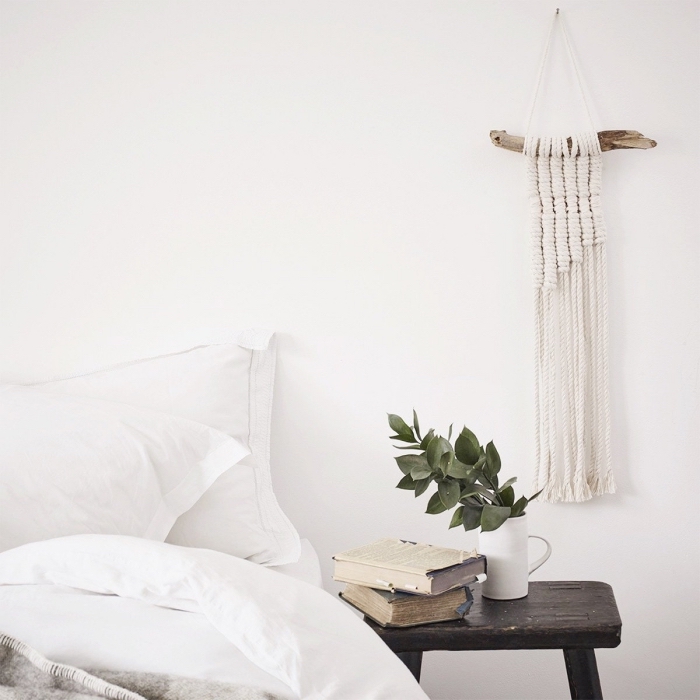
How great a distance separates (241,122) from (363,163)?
30 centimetres

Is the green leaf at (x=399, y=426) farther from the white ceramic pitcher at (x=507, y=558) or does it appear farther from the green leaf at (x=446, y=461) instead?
the white ceramic pitcher at (x=507, y=558)

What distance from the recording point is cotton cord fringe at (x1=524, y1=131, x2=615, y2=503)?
4.88ft

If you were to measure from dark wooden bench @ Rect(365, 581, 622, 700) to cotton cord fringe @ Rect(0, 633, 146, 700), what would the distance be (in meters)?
0.59

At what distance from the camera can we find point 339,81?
5.20 ft

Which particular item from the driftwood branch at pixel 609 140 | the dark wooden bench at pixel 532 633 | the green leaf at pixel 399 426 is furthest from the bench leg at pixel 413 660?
the driftwood branch at pixel 609 140

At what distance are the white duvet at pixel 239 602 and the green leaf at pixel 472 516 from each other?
40cm

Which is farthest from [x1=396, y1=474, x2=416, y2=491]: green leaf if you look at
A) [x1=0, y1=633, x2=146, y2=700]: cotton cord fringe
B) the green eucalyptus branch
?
[x1=0, y1=633, x2=146, y2=700]: cotton cord fringe

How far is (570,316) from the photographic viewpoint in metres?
1.50

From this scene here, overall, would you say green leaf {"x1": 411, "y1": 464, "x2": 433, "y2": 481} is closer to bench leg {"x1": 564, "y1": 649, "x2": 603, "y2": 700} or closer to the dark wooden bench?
the dark wooden bench

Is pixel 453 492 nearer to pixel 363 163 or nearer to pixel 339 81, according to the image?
pixel 363 163

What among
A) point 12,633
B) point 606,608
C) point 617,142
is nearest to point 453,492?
point 606,608

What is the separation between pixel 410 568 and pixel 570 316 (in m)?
0.70

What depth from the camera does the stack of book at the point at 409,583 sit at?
3.56 feet

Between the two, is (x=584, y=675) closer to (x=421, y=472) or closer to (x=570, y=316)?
(x=421, y=472)
